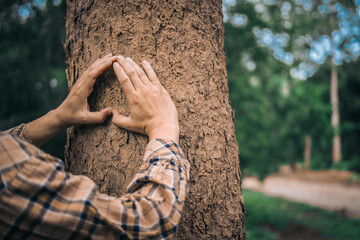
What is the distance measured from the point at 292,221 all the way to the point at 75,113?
26.4ft

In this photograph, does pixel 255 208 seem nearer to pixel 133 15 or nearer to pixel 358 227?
pixel 358 227

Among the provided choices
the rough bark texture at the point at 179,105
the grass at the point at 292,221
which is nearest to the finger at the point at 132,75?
the rough bark texture at the point at 179,105

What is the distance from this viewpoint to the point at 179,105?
1230 millimetres

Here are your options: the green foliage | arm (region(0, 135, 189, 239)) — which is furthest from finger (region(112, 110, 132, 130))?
the green foliage

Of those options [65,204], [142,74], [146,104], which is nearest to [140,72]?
[142,74]

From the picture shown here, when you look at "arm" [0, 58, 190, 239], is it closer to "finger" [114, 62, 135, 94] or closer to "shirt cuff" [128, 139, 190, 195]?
"shirt cuff" [128, 139, 190, 195]

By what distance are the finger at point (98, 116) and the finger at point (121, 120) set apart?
4cm

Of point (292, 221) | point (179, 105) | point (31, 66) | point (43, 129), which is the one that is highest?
point (31, 66)

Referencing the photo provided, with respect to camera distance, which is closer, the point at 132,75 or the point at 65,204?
the point at 65,204

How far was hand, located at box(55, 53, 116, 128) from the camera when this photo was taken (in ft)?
4.00

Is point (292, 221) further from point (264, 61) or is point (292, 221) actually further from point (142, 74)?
point (142, 74)

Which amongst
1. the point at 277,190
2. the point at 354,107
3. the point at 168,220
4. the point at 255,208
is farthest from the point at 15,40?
the point at 354,107

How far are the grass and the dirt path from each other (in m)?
0.86

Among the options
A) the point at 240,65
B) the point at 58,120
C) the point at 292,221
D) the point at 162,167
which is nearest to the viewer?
the point at 162,167
